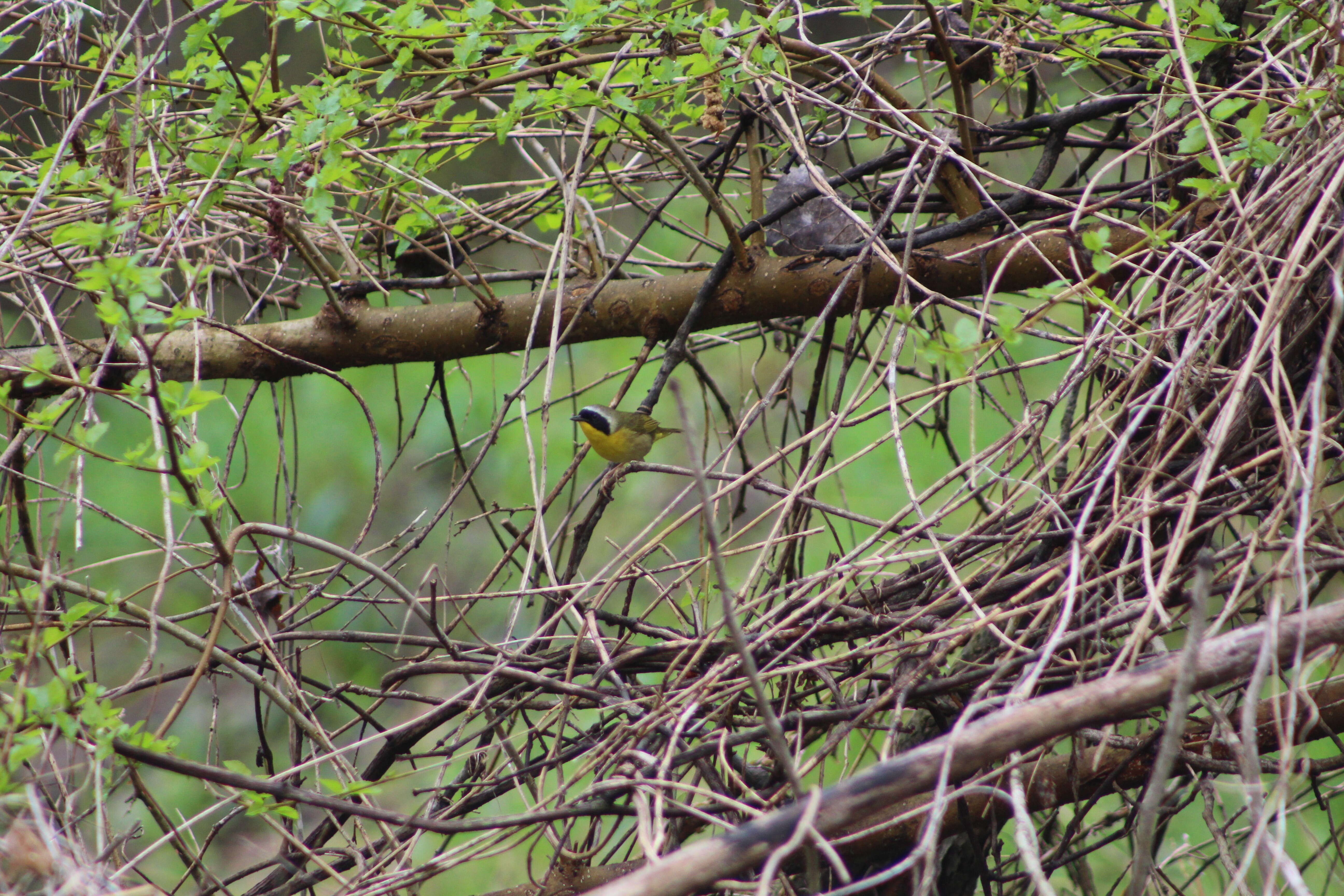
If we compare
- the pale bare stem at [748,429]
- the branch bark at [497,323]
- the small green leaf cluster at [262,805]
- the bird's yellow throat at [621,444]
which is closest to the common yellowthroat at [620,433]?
the bird's yellow throat at [621,444]

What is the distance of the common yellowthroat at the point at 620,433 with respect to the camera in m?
4.02

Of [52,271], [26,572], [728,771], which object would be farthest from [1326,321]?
[52,271]

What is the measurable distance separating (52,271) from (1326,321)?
2.90m

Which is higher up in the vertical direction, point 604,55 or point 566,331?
point 604,55

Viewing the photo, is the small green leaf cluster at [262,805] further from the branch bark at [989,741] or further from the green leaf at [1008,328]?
the green leaf at [1008,328]

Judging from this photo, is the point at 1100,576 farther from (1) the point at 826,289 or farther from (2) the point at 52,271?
(2) the point at 52,271

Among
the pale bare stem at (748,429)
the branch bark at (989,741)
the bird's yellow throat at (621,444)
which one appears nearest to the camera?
the branch bark at (989,741)

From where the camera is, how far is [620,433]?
166 inches

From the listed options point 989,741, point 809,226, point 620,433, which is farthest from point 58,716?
point 620,433

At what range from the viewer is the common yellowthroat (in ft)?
13.2

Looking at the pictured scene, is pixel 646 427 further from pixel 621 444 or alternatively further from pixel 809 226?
pixel 809 226

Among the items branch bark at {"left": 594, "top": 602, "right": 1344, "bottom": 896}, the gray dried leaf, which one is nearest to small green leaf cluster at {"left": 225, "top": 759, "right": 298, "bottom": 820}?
branch bark at {"left": 594, "top": 602, "right": 1344, "bottom": 896}

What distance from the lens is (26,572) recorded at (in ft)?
4.91

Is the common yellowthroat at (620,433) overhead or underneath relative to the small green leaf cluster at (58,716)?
underneath
